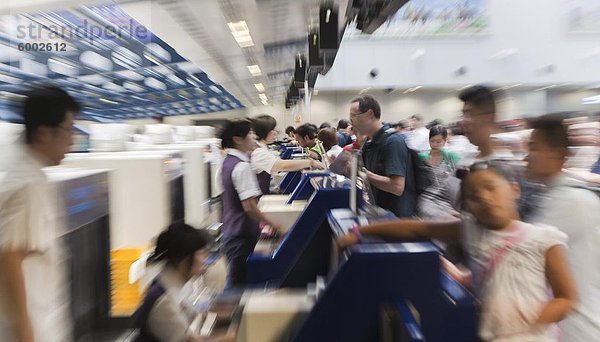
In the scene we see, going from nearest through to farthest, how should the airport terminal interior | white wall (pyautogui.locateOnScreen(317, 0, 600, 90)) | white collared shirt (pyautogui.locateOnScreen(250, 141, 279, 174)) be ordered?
the airport terminal interior < white collared shirt (pyautogui.locateOnScreen(250, 141, 279, 174)) < white wall (pyautogui.locateOnScreen(317, 0, 600, 90))

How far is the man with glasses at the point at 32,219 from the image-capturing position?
167 cm

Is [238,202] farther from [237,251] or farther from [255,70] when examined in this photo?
[255,70]

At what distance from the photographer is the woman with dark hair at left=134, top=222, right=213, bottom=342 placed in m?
1.81

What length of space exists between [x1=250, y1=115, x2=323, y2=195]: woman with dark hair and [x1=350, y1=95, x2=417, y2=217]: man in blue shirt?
3.00 feet

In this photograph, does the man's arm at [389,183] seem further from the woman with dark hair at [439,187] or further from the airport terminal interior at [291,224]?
the woman with dark hair at [439,187]

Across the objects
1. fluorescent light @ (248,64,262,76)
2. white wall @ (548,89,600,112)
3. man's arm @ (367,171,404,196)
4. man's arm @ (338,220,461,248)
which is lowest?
man's arm @ (338,220,461,248)

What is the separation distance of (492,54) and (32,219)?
1888 cm

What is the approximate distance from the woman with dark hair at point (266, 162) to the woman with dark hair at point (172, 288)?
1.83 m

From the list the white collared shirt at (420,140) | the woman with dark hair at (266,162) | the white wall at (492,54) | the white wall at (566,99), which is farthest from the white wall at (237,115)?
the woman with dark hair at (266,162)

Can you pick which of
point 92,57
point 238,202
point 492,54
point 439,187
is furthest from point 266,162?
point 492,54

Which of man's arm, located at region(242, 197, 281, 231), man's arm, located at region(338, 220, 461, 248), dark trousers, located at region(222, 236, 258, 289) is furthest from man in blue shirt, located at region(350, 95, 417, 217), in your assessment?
man's arm, located at region(338, 220, 461, 248)

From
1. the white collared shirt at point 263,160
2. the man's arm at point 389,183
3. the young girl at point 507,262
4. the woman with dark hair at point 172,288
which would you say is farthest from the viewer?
the white collared shirt at point 263,160

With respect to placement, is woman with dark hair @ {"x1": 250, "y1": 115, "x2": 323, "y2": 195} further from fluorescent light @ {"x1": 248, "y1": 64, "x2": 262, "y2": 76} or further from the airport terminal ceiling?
fluorescent light @ {"x1": 248, "y1": 64, "x2": 262, "y2": 76}

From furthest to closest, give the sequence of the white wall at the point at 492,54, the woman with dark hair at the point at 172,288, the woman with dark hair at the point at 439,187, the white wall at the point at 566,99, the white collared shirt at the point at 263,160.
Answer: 1. the white wall at the point at 566,99
2. the white wall at the point at 492,54
3. the white collared shirt at the point at 263,160
4. the woman with dark hair at the point at 439,187
5. the woman with dark hair at the point at 172,288
